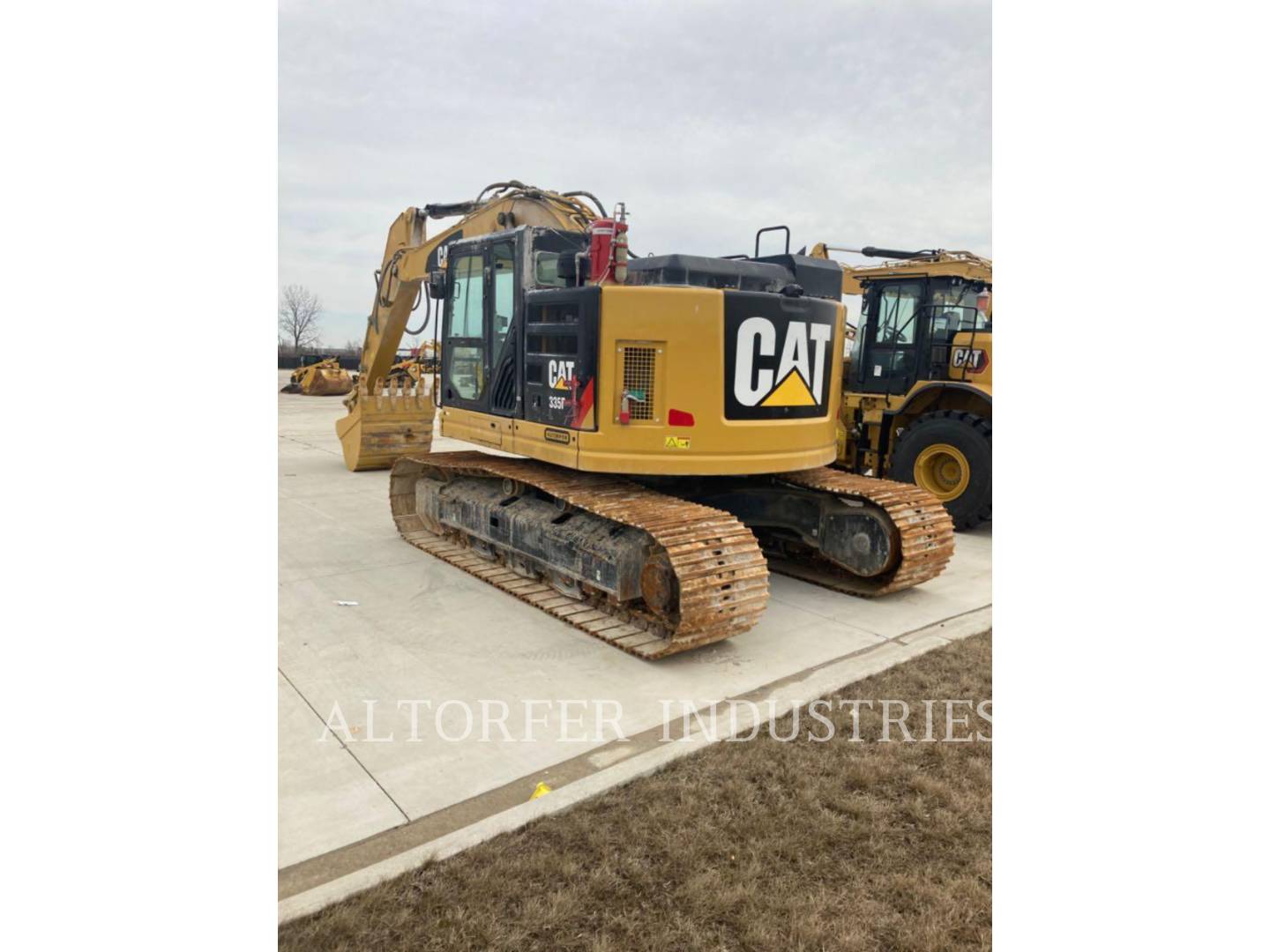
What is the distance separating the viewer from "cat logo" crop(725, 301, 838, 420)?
5832mm

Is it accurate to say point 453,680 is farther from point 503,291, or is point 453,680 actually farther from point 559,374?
point 503,291

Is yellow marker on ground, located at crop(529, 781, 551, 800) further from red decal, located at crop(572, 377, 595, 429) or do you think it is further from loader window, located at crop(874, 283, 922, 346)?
loader window, located at crop(874, 283, 922, 346)

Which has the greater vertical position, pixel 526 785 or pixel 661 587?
pixel 661 587

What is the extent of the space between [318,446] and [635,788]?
13.9 metres

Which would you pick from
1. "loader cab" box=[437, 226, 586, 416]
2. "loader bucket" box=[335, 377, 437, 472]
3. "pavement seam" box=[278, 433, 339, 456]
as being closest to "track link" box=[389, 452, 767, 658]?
"loader cab" box=[437, 226, 586, 416]

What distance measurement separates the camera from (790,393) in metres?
6.16

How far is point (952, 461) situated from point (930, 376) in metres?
1.08

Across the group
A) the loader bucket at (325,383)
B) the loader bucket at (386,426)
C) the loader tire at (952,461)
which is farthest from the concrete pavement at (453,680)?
the loader bucket at (325,383)

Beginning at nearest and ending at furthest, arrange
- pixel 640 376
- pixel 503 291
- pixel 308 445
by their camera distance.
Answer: pixel 640 376, pixel 503 291, pixel 308 445

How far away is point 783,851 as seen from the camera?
3289mm

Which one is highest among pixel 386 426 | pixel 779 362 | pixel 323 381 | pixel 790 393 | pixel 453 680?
pixel 323 381

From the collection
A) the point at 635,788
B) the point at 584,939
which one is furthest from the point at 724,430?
the point at 584,939

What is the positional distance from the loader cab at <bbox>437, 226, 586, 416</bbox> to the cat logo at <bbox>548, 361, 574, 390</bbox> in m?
0.43

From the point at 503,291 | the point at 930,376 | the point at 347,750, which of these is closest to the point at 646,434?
the point at 503,291
